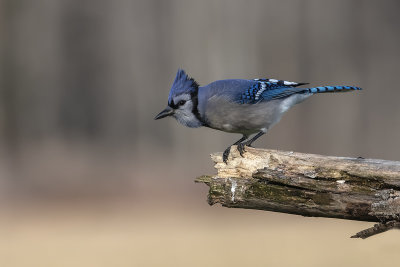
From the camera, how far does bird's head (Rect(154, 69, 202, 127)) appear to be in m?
4.88

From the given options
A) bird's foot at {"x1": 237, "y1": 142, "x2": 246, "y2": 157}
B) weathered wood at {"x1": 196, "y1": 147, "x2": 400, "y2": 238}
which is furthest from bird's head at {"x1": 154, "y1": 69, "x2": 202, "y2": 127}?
weathered wood at {"x1": 196, "y1": 147, "x2": 400, "y2": 238}

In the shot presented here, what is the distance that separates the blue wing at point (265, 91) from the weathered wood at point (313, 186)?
3.36ft

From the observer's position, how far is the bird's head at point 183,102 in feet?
16.0

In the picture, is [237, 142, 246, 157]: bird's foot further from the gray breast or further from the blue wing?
the blue wing

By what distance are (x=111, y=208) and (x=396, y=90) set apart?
4065mm

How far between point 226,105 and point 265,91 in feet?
1.19

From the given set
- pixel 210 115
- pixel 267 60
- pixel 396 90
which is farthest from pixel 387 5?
pixel 210 115

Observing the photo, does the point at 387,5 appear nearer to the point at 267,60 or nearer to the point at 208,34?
the point at 267,60

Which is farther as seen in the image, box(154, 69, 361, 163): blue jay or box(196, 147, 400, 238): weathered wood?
box(154, 69, 361, 163): blue jay

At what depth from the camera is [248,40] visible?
9.14m

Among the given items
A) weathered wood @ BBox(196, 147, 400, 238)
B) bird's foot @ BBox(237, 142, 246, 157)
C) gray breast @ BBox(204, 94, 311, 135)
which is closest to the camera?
weathered wood @ BBox(196, 147, 400, 238)

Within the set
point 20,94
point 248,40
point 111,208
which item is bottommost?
point 111,208

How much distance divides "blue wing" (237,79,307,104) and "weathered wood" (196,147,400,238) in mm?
1023

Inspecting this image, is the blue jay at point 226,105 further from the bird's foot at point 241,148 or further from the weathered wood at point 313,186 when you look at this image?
the weathered wood at point 313,186
